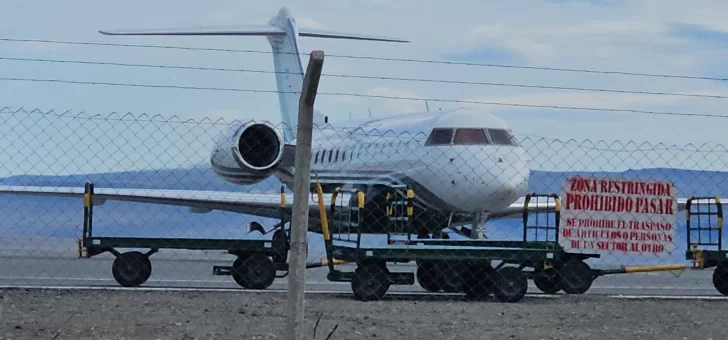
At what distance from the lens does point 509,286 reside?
1329cm

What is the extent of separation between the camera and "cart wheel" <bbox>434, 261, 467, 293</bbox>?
13.9 meters

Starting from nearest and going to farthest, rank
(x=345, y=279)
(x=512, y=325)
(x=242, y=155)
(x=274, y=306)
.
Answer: (x=512, y=325) < (x=274, y=306) < (x=345, y=279) < (x=242, y=155)

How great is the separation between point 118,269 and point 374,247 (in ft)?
11.0

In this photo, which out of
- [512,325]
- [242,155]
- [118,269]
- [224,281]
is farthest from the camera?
[242,155]

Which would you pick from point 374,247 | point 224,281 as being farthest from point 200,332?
point 224,281

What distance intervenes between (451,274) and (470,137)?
5.61 meters

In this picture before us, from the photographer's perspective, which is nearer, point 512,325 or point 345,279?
point 512,325

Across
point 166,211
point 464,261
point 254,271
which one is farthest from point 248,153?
point 464,261

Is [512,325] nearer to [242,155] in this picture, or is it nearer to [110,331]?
[110,331]

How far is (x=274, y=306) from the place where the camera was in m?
11.6

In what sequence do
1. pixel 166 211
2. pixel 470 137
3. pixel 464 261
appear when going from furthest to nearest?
1. pixel 166 211
2. pixel 470 137
3. pixel 464 261

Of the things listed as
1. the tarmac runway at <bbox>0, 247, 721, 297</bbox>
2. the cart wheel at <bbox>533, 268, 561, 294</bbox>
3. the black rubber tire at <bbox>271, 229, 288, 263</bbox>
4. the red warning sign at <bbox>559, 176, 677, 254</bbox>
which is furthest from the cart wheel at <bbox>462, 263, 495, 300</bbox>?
the red warning sign at <bbox>559, 176, 677, 254</bbox>

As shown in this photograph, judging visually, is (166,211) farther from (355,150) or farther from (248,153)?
(355,150)

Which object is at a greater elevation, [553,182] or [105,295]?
[553,182]
